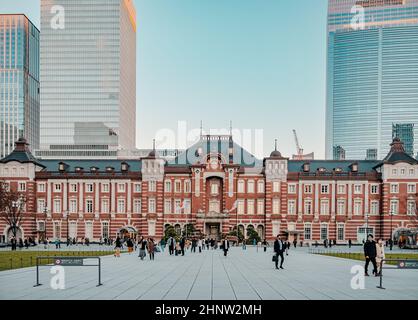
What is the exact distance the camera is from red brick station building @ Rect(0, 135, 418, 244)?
70812 millimetres

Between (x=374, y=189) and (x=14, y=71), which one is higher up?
(x=14, y=71)

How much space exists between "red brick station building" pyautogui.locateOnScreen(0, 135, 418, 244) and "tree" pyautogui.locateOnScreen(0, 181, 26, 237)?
2454mm

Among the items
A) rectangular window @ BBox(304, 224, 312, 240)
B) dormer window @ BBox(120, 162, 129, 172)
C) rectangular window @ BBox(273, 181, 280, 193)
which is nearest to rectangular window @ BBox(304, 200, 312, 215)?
rectangular window @ BBox(304, 224, 312, 240)

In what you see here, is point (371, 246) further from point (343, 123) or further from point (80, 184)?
point (80, 184)

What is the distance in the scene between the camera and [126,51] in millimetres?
116562

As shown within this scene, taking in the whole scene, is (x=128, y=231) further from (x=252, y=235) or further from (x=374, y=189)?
(x=374, y=189)

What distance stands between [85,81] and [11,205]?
6689 centimetres

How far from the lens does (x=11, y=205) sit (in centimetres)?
6212

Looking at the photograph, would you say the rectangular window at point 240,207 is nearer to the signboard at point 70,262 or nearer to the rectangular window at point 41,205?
the rectangular window at point 41,205

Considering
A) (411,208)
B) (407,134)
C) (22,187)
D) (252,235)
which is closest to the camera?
(252,235)

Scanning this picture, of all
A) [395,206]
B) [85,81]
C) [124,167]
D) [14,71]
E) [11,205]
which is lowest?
[395,206]

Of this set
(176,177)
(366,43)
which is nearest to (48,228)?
(176,177)

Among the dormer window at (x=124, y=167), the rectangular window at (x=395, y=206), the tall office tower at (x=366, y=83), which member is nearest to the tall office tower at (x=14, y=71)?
the tall office tower at (x=366, y=83)

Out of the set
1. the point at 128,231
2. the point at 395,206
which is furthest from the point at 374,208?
the point at 128,231
